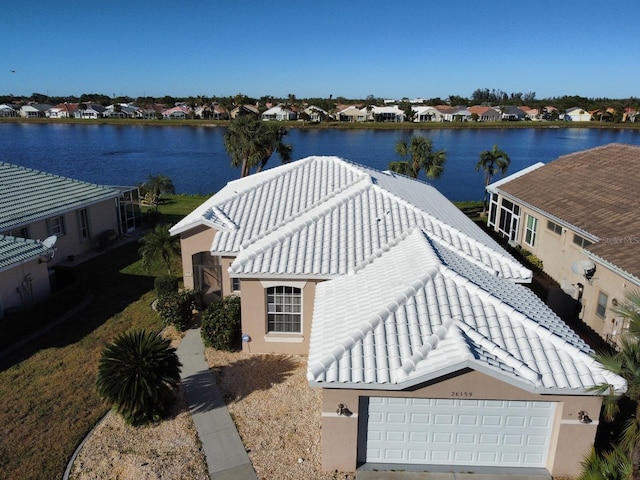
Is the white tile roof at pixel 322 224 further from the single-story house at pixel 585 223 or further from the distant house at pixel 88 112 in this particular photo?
the distant house at pixel 88 112

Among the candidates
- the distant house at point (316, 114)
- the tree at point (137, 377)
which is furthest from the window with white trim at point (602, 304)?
the distant house at point (316, 114)

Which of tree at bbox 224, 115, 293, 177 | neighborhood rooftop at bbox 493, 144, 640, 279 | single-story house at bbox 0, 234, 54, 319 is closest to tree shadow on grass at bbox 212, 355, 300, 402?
single-story house at bbox 0, 234, 54, 319

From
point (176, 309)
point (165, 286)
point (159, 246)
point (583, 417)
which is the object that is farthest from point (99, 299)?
point (583, 417)

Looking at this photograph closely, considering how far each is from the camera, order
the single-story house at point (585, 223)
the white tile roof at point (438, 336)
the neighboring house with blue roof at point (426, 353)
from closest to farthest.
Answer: the white tile roof at point (438, 336) → the neighboring house with blue roof at point (426, 353) → the single-story house at point (585, 223)

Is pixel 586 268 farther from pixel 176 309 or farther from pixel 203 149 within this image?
pixel 203 149

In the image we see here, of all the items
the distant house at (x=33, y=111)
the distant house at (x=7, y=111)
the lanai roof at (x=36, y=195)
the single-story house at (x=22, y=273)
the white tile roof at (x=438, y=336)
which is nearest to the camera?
the white tile roof at (x=438, y=336)
